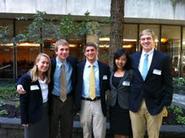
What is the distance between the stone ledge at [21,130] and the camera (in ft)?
23.1

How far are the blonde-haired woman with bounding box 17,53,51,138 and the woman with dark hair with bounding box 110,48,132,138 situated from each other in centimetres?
95

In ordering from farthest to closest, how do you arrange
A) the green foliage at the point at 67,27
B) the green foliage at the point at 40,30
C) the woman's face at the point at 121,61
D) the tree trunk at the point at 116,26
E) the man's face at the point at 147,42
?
the green foliage at the point at 40,30, the green foliage at the point at 67,27, the tree trunk at the point at 116,26, the woman's face at the point at 121,61, the man's face at the point at 147,42

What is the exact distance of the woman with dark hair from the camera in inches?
235

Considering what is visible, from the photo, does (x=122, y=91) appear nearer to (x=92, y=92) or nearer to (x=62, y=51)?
(x=92, y=92)

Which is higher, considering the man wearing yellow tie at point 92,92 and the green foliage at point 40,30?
the green foliage at point 40,30

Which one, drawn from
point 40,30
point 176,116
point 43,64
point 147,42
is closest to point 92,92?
point 43,64

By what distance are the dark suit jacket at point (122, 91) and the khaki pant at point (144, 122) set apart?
0.20m

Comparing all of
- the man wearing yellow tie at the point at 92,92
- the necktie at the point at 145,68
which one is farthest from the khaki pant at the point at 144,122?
the man wearing yellow tie at the point at 92,92

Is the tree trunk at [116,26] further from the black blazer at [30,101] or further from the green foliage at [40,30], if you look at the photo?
the black blazer at [30,101]

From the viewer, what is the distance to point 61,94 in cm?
608

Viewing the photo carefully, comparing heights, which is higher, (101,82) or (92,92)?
(101,82)

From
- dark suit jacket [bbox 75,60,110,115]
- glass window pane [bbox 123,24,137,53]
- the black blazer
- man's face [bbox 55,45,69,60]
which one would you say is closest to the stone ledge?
dark suit jacket [bbox 75,60,110,115]

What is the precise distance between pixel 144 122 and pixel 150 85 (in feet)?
1.85

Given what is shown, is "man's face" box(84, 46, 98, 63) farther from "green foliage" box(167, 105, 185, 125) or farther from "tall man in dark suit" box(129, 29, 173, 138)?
"green foliage" box(167, 105, 185, 125)
